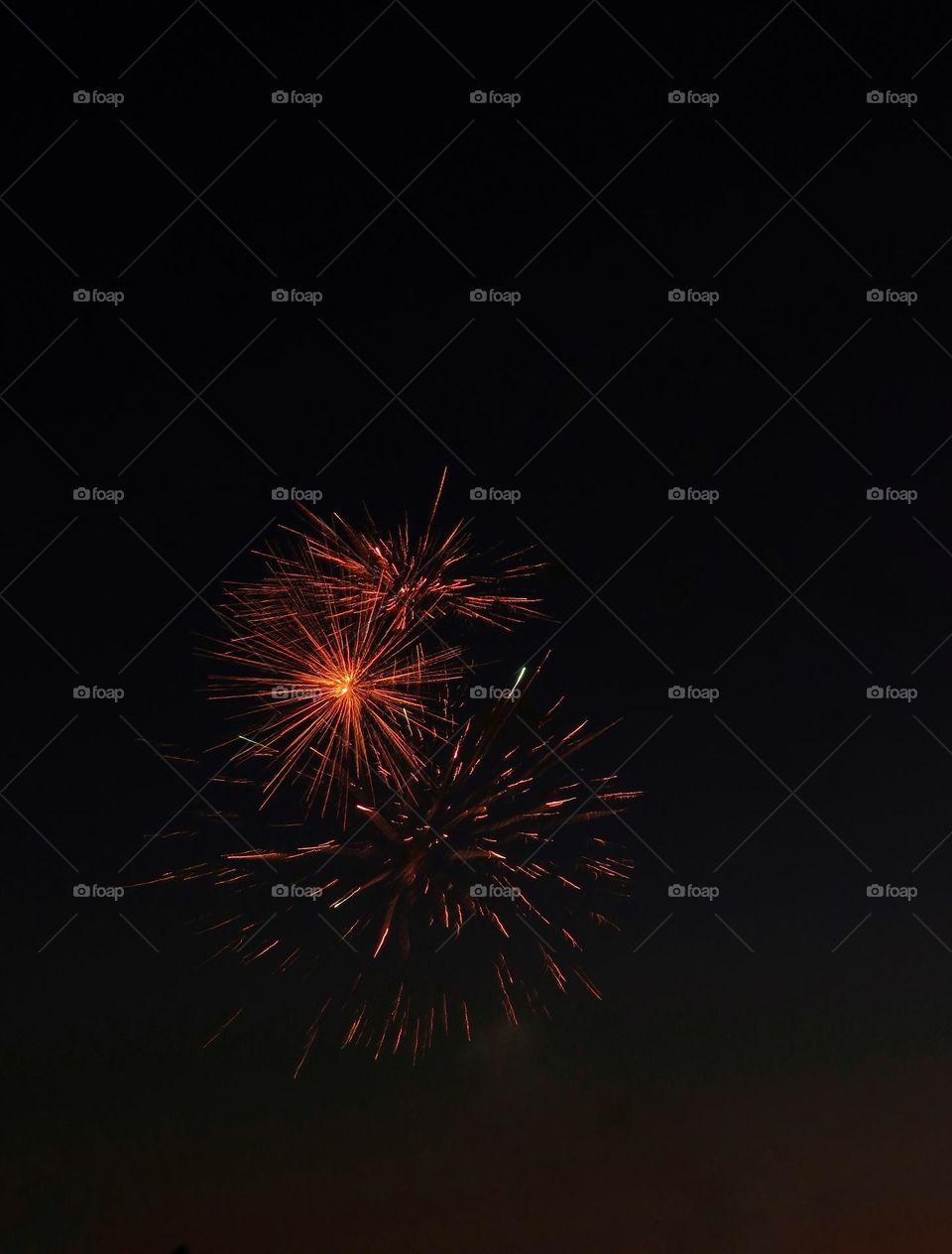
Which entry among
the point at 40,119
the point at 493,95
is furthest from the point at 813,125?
the point at 40,119

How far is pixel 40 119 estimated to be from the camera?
2.21 m
